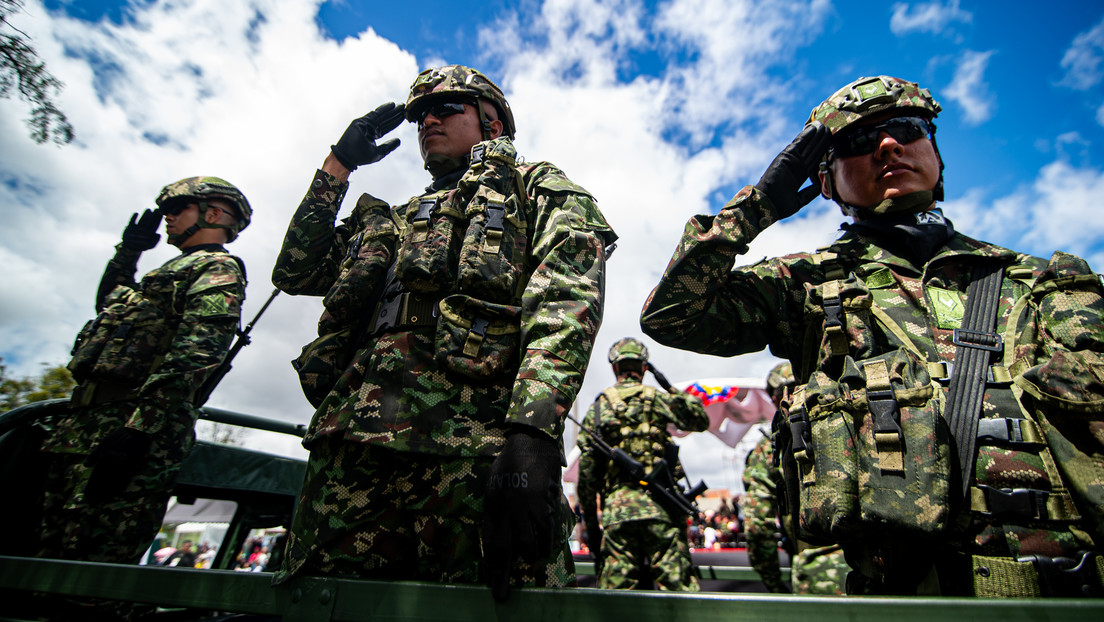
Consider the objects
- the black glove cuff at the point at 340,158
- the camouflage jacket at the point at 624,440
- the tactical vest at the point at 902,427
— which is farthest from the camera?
the camouflage jacket at the point at 624,440

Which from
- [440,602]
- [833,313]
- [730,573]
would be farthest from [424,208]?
[730,573]

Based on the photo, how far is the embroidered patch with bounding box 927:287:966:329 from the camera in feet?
5.35

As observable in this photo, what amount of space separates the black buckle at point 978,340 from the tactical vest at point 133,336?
12.3 ft

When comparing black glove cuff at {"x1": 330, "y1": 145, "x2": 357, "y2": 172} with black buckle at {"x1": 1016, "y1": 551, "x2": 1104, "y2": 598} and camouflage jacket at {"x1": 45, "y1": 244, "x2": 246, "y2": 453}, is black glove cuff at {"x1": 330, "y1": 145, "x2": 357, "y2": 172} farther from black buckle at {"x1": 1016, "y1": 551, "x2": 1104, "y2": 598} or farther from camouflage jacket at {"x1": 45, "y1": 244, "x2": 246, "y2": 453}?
black buckle at {"x1": 1016, "y1": 551, "x2": 1104, "y2": 598}

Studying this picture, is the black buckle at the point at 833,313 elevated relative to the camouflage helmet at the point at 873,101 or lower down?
lower down

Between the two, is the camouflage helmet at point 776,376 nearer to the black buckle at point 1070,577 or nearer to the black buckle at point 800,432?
the black buckle at point 800,432

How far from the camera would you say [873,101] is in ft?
6.41

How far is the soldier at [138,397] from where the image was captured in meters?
2.78

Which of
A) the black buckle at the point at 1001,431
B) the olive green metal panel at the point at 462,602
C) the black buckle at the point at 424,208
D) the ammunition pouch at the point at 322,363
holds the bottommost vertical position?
the olive green metal panel at the point at 462,602

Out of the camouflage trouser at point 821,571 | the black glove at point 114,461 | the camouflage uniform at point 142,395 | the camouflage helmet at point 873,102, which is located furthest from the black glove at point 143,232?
the camouflage trouser at point 821,571

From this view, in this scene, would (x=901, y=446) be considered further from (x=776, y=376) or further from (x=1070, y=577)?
(x=776, y=376)

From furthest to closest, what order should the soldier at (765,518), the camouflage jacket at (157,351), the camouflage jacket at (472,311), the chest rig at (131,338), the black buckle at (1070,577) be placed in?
the soldier at (765,518) < the chest rig at (131,338) < the camouflage jacket at (157,351) < the camouflage jacket at (472,311) < the black buckle at (1070,577)

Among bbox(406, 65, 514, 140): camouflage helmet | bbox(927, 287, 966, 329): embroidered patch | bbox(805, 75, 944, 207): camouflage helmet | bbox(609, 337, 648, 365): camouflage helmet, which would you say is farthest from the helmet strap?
bbox(609, 337, 648, 365): camouflage helmet

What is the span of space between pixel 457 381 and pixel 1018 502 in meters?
1.46
